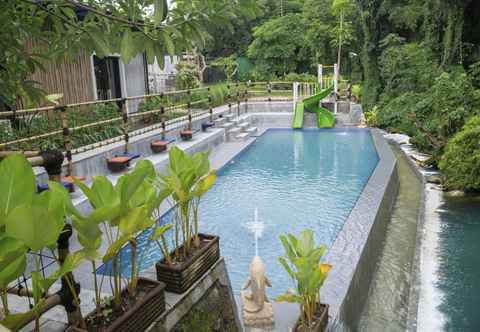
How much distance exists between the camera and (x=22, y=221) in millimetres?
1063

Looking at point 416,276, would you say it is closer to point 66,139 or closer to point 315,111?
point 66,139

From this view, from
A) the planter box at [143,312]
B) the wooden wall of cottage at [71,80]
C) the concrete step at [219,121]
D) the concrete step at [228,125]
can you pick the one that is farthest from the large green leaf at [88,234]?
the concrete step at [219,121]

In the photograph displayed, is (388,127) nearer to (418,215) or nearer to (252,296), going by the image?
(418,215)

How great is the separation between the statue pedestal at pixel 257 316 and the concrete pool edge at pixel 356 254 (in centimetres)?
42

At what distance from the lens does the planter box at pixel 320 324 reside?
2525mm

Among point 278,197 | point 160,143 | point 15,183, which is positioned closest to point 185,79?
point 160,143

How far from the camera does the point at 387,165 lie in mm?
7816

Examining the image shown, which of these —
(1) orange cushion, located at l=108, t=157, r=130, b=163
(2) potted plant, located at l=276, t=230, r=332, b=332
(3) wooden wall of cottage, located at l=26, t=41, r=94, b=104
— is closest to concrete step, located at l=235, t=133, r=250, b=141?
(3) wooden wall of cottage, located at l=26, t=41, r=94, b=104

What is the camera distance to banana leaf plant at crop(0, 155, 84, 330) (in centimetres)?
107

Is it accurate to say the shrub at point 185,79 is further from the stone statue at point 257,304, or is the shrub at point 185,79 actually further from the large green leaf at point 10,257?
the large green leaf at point 10,257

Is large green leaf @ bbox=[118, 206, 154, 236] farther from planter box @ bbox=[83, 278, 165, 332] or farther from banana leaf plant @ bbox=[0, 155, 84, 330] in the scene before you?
planter box @ bbox=[83, 278, 165, 332]

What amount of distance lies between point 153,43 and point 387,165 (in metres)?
7.05

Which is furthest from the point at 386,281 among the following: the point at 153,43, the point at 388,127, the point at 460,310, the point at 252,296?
the point at 388,127

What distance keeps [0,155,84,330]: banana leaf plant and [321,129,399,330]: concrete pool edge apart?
7.14 ft
